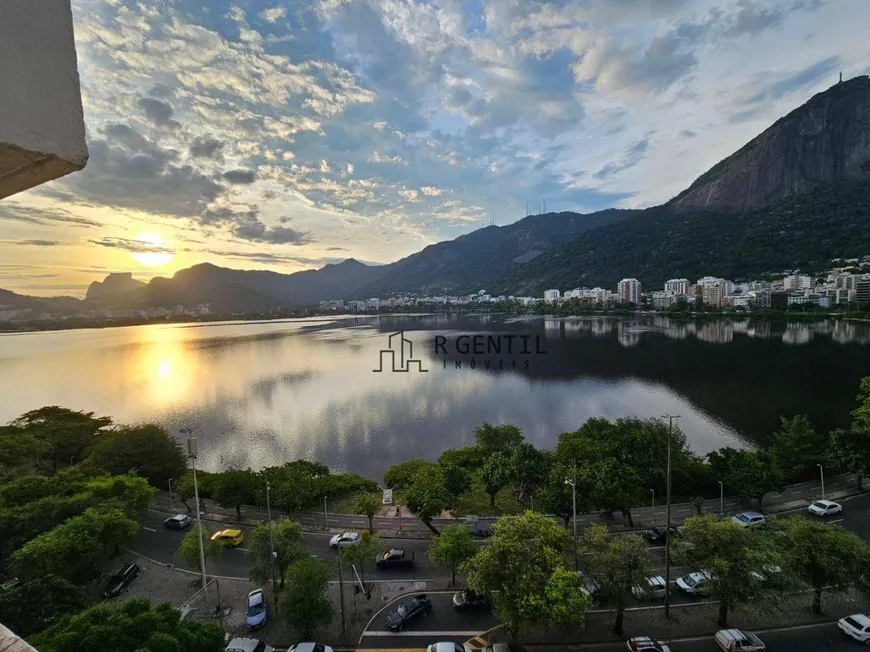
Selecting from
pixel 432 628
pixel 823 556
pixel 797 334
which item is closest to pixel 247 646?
pixel 432 628

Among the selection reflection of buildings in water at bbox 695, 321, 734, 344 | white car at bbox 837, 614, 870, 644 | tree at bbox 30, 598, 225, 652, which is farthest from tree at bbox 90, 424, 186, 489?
reflection of buildings in water at bbox 695, 321, 734, 344

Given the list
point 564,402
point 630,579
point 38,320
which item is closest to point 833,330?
point 564,402

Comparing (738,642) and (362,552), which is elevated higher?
(362,552)

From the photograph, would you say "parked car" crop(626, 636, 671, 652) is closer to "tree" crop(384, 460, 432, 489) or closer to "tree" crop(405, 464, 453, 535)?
"tree" crop(405, 464, 453, 535)

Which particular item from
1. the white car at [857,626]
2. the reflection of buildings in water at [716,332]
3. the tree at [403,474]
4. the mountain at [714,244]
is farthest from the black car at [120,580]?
the mountain at [714,244]

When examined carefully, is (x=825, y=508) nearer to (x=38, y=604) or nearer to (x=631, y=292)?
(x=38, y=604)

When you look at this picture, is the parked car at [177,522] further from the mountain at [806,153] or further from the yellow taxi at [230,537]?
the mountain at [806,153]
